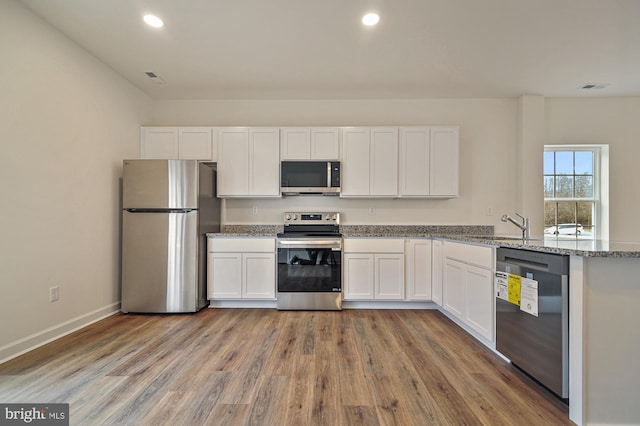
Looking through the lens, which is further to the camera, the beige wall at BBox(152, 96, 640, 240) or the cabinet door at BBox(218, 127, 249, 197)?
the beige wall at BBox(152, 96, 640, 240)

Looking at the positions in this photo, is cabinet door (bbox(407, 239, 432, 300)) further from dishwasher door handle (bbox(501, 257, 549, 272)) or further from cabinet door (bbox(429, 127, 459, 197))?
dishwasher door handle (bbox(501, 257, 549, 272))

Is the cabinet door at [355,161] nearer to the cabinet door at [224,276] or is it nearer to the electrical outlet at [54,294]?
the cabinet door at [224,276]

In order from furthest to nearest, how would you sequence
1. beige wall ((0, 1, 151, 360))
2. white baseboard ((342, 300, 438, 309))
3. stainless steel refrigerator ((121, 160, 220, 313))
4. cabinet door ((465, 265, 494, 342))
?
white baseboard ((342, 300, 438, 309))
stainless steel refrigerator ((121, 160, 220, 313))
cabinet door ((465, 265, 494, 342))
beige wall ((0, 1, 151, 360))

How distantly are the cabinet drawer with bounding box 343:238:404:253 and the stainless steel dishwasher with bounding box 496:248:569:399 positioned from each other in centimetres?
135

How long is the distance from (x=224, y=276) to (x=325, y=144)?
2028 mm

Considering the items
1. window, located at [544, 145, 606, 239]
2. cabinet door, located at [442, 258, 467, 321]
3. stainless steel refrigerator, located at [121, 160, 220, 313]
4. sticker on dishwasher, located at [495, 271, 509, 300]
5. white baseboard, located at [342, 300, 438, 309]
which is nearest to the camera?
sticker on dishwasher, located at [495, 271, 509, 300]

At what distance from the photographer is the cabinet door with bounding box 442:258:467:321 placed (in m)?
2.70

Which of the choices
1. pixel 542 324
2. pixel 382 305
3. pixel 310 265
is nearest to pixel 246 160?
pixel 310 265

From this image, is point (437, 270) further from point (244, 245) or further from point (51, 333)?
point (51, 333)

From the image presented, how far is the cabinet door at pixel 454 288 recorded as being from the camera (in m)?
2.70

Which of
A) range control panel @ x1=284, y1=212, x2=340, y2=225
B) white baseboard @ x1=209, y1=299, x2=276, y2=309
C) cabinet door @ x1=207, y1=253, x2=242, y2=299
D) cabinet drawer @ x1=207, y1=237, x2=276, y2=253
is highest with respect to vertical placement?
range control panel @ x1=284, y1=212, x2=340, y2=225

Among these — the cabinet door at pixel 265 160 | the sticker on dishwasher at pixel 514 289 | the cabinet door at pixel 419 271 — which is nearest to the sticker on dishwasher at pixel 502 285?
the sticker on dishwasher at pixel 514 289

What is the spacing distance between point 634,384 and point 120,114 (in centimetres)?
478

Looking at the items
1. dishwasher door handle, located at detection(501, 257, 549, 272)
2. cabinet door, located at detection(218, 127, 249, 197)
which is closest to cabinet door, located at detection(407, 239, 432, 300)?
dishwasher door handle, located at detection(501, 257, 549, 272)
